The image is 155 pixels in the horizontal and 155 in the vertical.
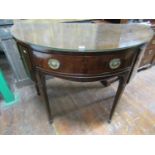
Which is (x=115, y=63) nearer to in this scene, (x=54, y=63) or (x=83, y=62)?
(x=83, y=62)

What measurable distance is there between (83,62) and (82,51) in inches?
2.6

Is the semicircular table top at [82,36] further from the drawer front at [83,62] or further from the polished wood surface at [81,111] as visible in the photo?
the polished wood surface at [81,111]

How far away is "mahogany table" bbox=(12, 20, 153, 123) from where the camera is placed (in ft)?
2.17

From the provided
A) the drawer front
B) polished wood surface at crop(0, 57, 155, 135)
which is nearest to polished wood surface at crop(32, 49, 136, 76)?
the drawer front

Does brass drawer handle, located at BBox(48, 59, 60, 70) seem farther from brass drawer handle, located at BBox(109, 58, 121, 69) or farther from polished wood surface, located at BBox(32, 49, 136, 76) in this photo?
brass drawer handle, located at BBox(109, 58, 121, 69)

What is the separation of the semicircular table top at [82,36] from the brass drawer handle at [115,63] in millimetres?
74

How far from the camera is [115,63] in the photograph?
28.7 inches

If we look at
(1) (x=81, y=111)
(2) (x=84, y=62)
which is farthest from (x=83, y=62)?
(1) (x=81, y=111)

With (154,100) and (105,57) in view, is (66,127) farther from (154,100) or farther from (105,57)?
(154,100)

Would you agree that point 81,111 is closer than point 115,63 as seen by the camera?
No

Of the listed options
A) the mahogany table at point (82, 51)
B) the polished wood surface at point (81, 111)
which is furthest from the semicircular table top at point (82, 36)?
the polished wood surface at point (81, 111)

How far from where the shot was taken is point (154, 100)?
4.59 feet

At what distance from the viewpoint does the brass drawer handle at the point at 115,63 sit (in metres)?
0.71
